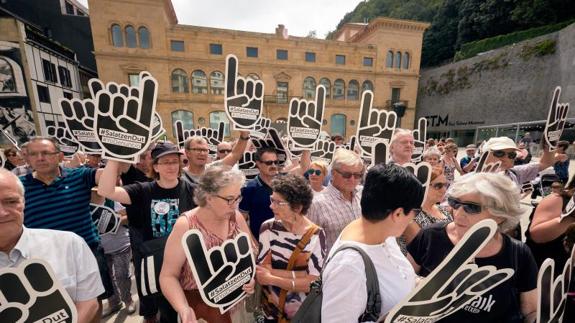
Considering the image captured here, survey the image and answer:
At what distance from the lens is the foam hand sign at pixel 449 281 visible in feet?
3.12

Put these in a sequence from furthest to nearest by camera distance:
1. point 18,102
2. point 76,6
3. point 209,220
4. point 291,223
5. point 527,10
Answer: point 76,6 → point 527,10 → point 18,102 → point 291,223 → point 209,220

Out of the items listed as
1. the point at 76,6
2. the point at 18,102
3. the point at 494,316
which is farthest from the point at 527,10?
the point at 76,6

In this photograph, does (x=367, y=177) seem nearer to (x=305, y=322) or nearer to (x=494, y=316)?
(x=305, y=322)

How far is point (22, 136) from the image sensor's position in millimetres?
15172

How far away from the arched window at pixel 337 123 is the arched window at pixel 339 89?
6.40 ft

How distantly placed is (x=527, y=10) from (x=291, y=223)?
33.7 m

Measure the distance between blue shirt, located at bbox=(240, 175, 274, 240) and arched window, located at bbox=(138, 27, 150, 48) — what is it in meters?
25.1

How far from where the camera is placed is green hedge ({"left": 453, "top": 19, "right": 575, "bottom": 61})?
794 inches

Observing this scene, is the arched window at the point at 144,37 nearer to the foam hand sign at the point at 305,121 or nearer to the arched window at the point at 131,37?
the arched window at the point at 131,37

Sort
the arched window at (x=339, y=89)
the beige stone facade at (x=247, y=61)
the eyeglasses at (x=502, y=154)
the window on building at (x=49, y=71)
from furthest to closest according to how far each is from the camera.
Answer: the arched window at (x=339, y=89), the beige stone facade at (x=247, y=61), the window on building at (x=49, y=71), the eyeglasses at (x=502, y=154)

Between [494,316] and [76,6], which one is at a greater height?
[76,6]

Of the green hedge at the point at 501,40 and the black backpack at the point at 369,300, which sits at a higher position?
the green hedge at the point at 501,40

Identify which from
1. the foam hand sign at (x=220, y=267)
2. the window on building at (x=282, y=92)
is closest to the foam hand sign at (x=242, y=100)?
the foam hand sign at (x=220, y=267)

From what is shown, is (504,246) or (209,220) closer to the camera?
(504,246)
